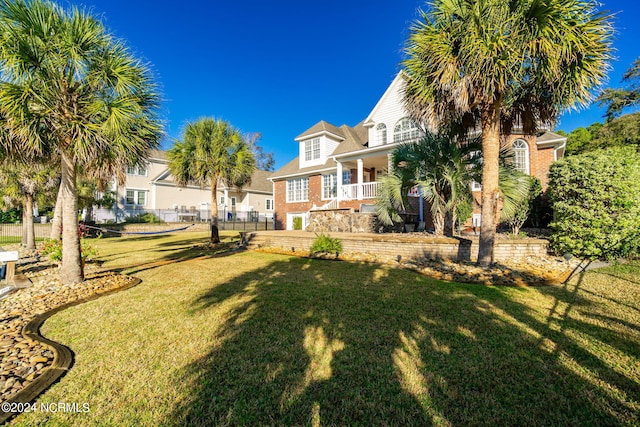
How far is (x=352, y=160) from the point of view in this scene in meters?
17.5

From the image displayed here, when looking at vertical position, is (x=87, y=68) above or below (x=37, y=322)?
above

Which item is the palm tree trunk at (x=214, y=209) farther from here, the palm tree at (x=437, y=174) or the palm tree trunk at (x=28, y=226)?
the palm tree at (x=437, y=174)

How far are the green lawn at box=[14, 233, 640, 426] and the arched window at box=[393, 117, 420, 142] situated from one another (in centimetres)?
1199

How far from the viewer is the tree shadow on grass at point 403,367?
229 cm

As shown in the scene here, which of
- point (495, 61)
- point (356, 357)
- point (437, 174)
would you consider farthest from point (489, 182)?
point (356, 357)

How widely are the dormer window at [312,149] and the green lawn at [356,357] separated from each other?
16242 millimetres

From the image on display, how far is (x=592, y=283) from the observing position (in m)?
5.83

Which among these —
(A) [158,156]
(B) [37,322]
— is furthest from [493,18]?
(A) [158,156]

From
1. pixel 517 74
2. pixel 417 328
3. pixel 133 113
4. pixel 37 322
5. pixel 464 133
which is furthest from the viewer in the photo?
pixel 464 133

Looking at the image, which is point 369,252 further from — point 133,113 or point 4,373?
point 4,373

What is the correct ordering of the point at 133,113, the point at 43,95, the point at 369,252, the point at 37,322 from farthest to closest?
the point at 369,252
the point at 133,113
the point at 43,95
the point at 37,322

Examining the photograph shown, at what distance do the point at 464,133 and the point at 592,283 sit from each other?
5.03 meters

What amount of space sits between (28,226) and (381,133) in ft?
62.0

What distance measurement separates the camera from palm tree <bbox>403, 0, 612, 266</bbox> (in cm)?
623
